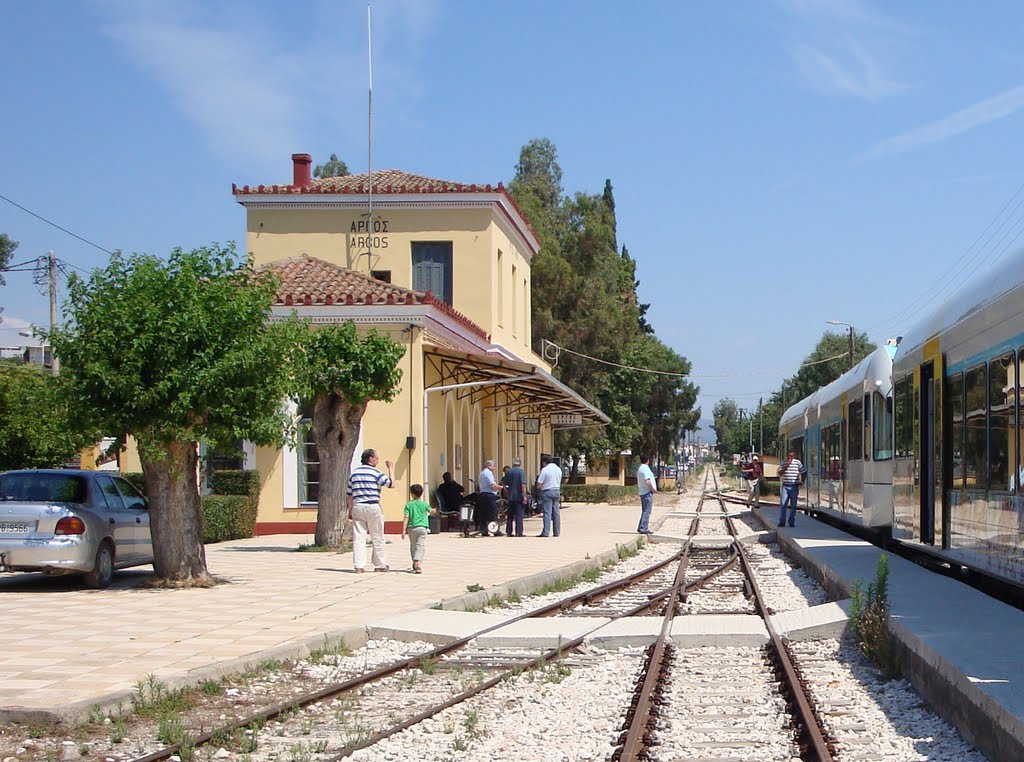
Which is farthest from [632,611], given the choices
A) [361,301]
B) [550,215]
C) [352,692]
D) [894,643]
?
[550,215]

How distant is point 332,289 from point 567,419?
15.7 metres

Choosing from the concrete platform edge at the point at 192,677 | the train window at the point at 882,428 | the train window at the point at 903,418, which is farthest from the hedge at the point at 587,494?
the concrete platform edge at the point at 192,677

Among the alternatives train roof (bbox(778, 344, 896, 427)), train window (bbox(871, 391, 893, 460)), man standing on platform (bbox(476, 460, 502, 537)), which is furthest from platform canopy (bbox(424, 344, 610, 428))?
train window (bbox(871, 391, 893, 460))

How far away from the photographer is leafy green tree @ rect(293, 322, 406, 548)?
21.2 meters

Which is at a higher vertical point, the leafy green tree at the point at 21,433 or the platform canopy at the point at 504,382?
the platform canopy at the point at 504,382

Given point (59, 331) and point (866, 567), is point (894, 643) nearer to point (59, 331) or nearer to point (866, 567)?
point (866, 567)

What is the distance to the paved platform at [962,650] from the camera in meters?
7.21

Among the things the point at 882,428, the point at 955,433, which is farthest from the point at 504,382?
the point at 955,433

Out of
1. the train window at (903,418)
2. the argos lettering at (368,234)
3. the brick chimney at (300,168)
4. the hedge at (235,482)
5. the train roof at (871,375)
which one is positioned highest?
the brick chimney at (300,168)

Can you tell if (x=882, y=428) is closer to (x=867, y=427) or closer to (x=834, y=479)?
(x=867, y=427)

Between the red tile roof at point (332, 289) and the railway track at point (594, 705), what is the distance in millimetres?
14058

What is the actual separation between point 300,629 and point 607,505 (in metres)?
40.7

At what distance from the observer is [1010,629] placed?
411 inches

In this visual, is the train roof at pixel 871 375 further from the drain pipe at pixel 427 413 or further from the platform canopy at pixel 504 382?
→ the drain pipe at pixel 427 413
